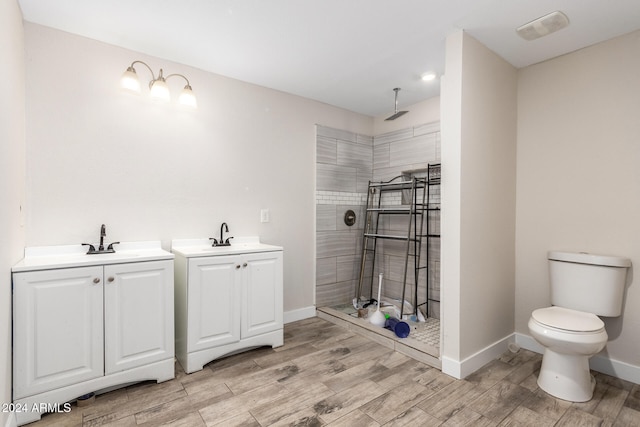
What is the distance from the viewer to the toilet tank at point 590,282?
2.04 meters

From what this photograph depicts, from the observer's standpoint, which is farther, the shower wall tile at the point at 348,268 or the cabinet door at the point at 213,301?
the shower wall tile at the point at 348,268

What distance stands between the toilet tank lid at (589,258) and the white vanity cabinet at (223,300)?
6.80 feet

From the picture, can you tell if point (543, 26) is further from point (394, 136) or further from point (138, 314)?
point (138, 314)

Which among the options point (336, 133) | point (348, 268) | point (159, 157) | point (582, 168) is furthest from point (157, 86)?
point (582, 168)

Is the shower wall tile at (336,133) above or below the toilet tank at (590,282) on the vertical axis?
above

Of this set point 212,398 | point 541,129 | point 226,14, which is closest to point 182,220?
point 212,398

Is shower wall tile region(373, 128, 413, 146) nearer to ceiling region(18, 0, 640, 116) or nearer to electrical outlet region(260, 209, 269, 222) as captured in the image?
ceiling region(18, 0, 640, 116)

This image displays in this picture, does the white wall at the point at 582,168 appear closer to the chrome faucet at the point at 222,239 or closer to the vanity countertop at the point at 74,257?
the chrome faucet at the point at 222,239

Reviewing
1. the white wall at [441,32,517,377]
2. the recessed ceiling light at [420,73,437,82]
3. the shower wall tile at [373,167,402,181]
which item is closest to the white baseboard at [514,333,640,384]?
the white wall at [441,32,517,377]

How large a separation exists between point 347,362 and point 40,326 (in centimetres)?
187

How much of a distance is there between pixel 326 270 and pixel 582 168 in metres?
2.36

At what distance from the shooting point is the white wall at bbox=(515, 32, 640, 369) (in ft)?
6.89

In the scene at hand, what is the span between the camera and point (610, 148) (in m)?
2.18

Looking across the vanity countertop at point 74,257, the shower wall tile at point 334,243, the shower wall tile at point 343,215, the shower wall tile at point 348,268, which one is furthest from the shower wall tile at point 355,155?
the vanity countertop at point 74,257
